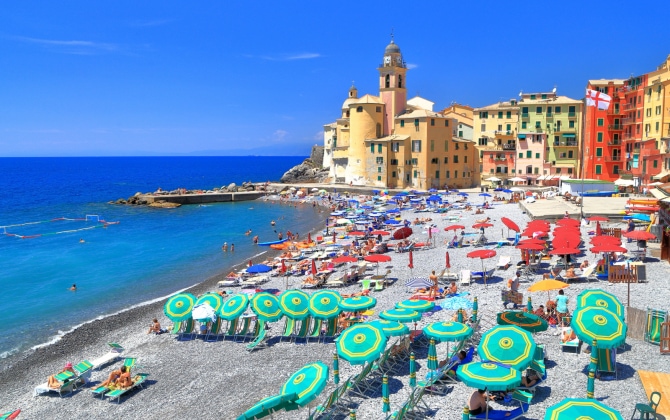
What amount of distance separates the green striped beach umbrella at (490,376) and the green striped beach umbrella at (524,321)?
3.48m

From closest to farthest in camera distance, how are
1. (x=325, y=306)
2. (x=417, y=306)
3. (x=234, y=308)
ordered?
(x=417, y=306)
(x=325, y=306)
(x=234, y=308)

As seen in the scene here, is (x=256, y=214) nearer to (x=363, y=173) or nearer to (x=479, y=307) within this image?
(x=363, y=173)

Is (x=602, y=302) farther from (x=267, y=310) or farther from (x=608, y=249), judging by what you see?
(x=267, y=310)

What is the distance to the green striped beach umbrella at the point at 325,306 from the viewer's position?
15789mm

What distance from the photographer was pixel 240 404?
1278cm

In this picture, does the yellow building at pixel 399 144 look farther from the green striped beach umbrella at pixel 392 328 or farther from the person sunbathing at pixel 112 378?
the person sunbathing at pixel 112 378

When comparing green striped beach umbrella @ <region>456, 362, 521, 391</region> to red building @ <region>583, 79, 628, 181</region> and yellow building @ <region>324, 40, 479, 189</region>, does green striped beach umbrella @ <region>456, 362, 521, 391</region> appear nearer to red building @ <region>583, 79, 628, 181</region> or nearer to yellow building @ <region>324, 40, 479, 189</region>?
red building @ <region>583, 79, 628, 181</region>

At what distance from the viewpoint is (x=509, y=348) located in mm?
10422

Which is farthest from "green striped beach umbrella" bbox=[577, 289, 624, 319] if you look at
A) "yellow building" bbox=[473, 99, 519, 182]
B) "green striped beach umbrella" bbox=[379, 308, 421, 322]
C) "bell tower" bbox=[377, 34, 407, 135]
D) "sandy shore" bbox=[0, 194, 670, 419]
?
"bell tower" bbox=[377, 34, 407, 135]

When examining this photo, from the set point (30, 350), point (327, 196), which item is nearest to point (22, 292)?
point (30, 350)

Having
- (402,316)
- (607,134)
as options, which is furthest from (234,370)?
(607,134)

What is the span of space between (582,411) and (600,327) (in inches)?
142

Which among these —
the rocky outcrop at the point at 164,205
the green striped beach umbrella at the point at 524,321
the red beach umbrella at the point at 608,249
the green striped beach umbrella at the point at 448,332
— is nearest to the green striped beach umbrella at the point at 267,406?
the green striped beach umbrella at the point at 448,332

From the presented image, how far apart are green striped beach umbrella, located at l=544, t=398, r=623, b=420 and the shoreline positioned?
15.6m
